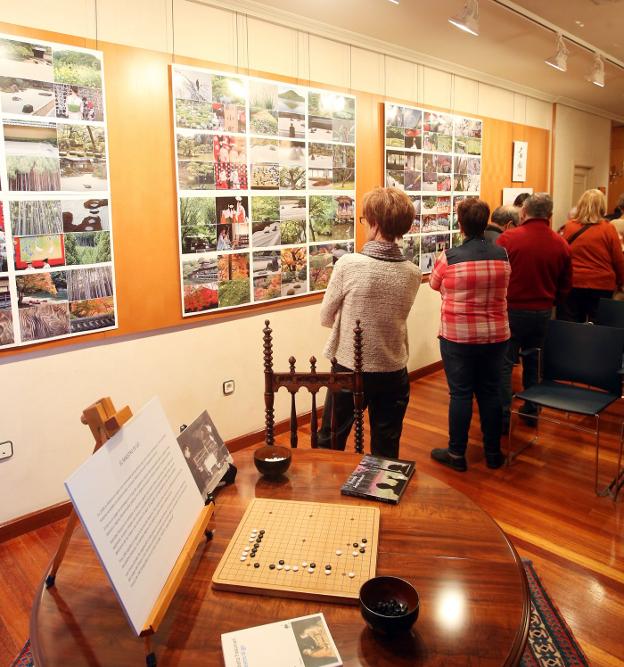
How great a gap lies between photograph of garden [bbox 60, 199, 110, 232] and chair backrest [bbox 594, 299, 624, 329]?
334cm

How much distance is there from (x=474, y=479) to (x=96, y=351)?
2.19 m

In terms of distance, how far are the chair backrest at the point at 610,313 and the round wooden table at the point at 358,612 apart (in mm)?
3190

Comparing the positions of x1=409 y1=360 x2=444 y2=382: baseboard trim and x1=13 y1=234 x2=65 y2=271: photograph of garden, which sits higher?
x1=13 y1=234 x2=65 y2=271: photograph of garden

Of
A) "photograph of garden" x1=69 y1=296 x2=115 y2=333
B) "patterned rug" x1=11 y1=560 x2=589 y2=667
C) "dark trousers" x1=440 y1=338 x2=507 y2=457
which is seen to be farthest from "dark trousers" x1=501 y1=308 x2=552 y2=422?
"photograph of garden" x1=69 y1=296 x2=115 y2=333

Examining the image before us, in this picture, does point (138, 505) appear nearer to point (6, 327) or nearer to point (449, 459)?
point (6, 327)

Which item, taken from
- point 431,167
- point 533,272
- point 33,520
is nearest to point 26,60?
point 33,520

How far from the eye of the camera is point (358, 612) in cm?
109

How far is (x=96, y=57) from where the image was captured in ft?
8.96

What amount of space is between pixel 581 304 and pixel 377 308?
2859mm

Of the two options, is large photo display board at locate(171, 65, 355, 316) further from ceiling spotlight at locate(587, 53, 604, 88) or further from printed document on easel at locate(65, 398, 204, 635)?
ceiling spotlight at locate(587, 53, 604, 88)

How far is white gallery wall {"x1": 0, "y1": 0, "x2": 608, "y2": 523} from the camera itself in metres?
2.72

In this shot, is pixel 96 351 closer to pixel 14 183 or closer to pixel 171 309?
pixel 171 309

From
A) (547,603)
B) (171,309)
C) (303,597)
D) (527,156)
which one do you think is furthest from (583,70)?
(303,597)

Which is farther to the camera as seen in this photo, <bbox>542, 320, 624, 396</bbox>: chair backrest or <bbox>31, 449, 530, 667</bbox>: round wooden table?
<bbox>542, 320, 624, 396</bbox>: chair backrest
